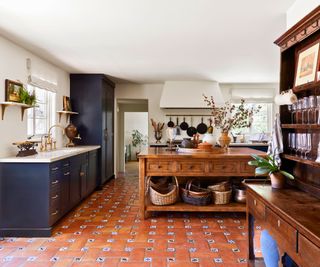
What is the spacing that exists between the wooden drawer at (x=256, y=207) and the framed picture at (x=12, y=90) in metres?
2.95

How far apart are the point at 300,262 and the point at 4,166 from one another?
305cm

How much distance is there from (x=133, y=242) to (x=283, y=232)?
73.3 inches

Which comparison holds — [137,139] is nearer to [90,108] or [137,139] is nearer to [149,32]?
[90,108]

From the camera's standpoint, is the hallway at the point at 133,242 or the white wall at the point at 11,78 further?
the white wall at the point at 11,78

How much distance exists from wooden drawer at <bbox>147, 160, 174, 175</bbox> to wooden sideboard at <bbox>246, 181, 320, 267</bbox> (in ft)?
5.16

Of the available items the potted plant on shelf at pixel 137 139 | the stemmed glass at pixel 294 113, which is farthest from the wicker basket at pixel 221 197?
the potted plant on shelf at pixel 137 139

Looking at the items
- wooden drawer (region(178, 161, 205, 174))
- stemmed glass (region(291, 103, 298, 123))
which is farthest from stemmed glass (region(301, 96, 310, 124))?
wooden drawer (region(178, 161, 205, 174))

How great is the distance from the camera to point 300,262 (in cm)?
137

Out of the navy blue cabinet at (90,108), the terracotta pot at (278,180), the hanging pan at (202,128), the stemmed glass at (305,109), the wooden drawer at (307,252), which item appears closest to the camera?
the wooden drawer at (307,252)

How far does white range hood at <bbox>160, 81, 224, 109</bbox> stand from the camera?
6617mm

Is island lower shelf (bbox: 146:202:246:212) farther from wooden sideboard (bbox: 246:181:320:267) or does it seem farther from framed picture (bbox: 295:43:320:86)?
framed picture (bbox: 295:43:320:86)

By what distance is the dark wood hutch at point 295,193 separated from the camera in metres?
1.38

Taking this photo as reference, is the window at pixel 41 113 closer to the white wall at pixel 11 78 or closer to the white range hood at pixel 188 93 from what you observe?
the white wall at pixel 11 78

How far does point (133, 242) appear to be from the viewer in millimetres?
3055
